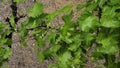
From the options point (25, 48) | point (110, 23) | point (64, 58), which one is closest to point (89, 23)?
point (110, 23)

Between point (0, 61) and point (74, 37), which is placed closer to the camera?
point (74, 37)

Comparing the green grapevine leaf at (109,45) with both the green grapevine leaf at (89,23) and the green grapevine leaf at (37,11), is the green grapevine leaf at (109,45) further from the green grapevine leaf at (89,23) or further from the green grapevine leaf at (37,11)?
the green grapevine leaf at (37,11)

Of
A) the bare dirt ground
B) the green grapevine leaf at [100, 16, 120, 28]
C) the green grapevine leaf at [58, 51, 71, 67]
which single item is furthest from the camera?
the bare dirt ground

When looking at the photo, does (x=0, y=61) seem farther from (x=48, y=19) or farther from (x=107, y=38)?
(x=107, y=38)

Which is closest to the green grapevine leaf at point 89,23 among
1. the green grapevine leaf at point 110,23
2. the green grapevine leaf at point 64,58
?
the green grapevine leaf at point 110,23

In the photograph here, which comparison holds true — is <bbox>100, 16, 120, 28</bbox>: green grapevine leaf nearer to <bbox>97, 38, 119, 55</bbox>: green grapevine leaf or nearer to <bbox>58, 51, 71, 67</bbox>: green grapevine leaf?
<bbox>97, 38, 119, 55</bbox>: green grapevine leaf

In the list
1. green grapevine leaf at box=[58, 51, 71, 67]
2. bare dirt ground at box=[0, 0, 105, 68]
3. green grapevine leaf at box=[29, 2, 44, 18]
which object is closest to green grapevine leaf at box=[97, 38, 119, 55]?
green grapevine leaf at box=[58, 51, 71, 67]

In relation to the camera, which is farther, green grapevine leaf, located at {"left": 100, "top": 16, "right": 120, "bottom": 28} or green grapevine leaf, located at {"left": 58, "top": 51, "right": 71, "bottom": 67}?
green grapevine leaf, located at {"left": 58, "top": 51, "right": 71, "bottom": 67}

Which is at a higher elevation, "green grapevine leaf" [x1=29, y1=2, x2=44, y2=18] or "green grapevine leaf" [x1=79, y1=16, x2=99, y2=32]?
"green grapevine leaf" [x1=29, y1=2, x2=44, y2=18]

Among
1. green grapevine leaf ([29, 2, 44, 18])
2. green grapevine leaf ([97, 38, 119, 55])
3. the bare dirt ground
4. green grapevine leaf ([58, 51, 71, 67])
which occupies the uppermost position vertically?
green grapevine leaf ([29, 2, 44, 18])

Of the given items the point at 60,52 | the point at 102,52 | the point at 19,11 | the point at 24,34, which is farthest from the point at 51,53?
the point at 19,11

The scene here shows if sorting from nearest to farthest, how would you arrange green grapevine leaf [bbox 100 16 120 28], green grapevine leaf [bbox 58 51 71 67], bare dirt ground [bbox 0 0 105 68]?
green grapevine leaf [bbox 100 16 120 28], green grapevine leaf [bbox 58 51 71 67], bare dirt ground [bbox 0 0 105 68]
